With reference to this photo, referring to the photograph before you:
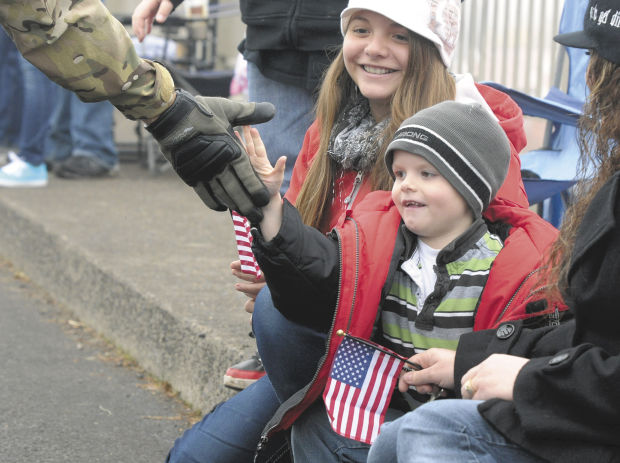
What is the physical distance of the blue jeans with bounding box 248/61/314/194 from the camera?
10.7ft

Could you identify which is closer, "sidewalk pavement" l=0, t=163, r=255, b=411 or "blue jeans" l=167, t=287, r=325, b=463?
"blue jeans" l=167, t=287, r=325, b=463

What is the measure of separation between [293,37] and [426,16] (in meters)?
0.62

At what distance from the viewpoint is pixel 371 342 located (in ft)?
6.73

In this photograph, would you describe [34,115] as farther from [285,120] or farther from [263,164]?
[263,164]

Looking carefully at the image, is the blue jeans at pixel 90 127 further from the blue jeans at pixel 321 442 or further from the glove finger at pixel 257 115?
the blue jeans at pixel 321 442

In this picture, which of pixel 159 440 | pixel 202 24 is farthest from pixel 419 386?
pixel 202 24

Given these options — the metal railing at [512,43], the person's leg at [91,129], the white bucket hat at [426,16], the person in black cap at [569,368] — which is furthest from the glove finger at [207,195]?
the person's leg at [91,129]

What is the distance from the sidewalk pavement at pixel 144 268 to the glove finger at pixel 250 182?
1.10 m

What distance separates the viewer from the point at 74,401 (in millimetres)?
3465

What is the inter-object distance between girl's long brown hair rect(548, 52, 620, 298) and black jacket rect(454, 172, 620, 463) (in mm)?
100

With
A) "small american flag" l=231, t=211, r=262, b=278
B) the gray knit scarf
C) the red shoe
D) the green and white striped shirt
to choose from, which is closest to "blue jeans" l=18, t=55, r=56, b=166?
the red shoe

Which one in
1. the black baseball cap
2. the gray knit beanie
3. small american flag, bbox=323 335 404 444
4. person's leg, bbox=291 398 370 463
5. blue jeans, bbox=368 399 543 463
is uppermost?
the black baseball cap

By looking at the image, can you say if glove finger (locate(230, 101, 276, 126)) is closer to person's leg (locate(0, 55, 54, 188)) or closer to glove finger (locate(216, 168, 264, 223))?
glove finger (locate(216, 168, 264, 223))

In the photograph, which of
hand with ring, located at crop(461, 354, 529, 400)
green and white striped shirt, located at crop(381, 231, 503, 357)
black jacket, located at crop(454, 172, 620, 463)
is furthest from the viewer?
green and white striped shirt, located at crop(381, 231, 503, 357)
